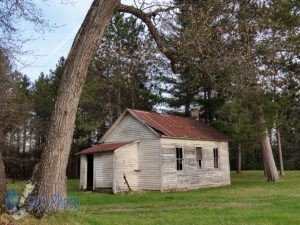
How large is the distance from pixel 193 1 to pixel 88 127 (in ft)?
99.7

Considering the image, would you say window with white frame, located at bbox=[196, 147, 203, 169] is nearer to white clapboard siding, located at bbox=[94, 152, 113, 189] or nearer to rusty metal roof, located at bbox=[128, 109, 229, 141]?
rusty metal roof, located at bbox=[128, 109, 229, 141]

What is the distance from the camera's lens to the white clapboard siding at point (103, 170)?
77.6 ft

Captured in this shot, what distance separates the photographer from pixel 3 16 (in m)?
9.34

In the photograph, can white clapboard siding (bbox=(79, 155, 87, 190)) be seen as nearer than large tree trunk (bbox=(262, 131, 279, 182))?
Yes

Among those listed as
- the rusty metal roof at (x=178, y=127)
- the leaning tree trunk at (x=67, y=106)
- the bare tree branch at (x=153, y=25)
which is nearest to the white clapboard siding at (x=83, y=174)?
the rusty metal roof at (x=178, y=127)

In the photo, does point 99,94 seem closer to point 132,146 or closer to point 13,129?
point 13,129

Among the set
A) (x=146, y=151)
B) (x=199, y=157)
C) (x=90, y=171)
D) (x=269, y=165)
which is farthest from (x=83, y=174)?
(x=269, y=165)

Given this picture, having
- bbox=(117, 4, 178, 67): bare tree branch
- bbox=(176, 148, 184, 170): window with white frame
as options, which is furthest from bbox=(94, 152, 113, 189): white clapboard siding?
bbox=(117, 4, 178, 67): bare tree branch

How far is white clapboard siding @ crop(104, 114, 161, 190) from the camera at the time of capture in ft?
76.6

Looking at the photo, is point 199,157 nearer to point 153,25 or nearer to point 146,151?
point 146,151

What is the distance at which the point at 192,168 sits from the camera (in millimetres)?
25078

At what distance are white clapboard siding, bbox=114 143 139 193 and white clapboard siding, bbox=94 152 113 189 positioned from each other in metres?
0.51

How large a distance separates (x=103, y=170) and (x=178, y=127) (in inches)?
222

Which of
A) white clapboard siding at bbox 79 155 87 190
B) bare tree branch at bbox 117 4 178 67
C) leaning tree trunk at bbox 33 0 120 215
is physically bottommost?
white clapboard siding at bbox 79 155 87 190
